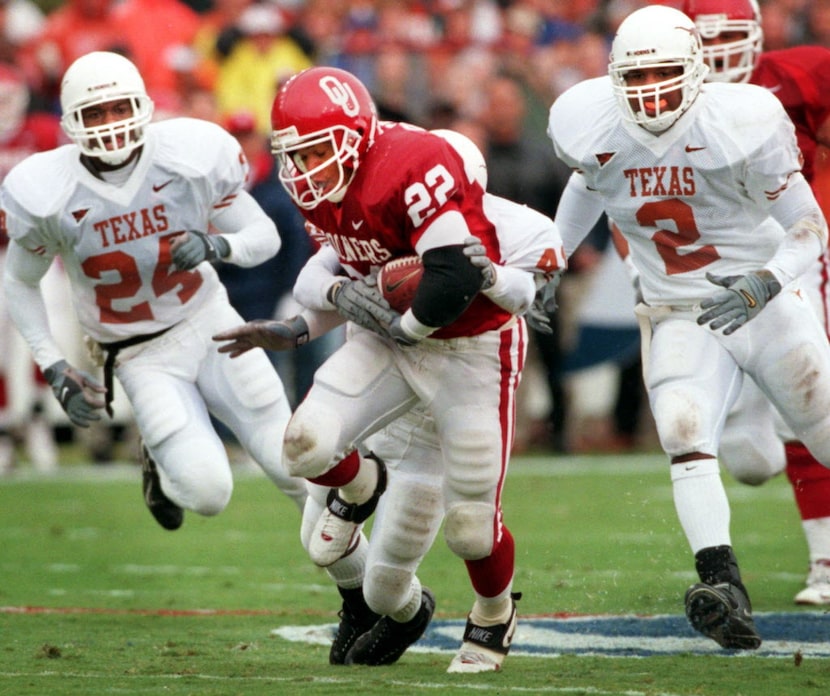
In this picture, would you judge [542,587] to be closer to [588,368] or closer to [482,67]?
[588,368]

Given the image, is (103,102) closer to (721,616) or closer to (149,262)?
(149,262)

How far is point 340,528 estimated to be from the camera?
187 inches

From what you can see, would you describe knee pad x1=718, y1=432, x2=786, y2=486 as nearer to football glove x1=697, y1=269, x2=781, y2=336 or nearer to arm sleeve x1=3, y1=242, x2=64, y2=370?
football glove x1=697, y1=269, x2=781, y2=336

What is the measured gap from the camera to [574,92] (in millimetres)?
5074

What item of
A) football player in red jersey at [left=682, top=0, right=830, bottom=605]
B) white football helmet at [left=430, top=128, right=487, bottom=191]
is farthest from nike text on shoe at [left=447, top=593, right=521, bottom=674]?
football player in red jersey at [left=682, top=0, right=830, bottom=605]

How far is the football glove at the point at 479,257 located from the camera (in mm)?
4254

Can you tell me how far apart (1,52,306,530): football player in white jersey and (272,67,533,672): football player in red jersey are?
89cm

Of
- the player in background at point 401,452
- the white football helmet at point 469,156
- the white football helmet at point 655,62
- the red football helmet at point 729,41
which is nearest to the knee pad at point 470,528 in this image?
the player in background at point 401,452

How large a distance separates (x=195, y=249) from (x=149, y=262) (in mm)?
267

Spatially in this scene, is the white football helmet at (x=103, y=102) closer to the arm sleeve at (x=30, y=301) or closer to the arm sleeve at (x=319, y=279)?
the arm sleeve at (x=30, y=301)

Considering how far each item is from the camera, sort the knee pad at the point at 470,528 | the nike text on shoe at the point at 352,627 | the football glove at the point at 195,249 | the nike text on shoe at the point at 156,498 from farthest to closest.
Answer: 1. the nike text on shoe at the point at 156,498
2. the football glove at the point at 195,249
3. the nike text on shoe at the point at 352,627
4. the knee pad at the point at 470,528

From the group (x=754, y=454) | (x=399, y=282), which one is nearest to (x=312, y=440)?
(x=399, y=282)

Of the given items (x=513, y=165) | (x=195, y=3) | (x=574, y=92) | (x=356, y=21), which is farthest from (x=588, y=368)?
(x=574, y=92)

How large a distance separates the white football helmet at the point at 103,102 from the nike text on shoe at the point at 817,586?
8.92 feet
